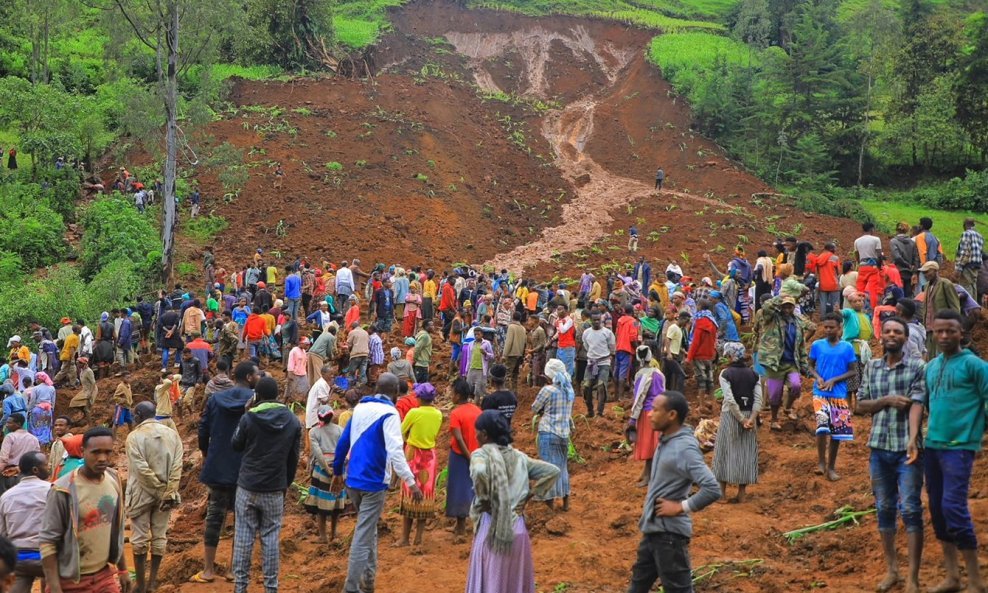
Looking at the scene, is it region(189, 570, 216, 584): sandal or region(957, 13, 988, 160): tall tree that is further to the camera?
region(957, 13, 988, 160): tall tree

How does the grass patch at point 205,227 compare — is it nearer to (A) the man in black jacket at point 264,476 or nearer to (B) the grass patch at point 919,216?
(B) the grass patch at point 919,216

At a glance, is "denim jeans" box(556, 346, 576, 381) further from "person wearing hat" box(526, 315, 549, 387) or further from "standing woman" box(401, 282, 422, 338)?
"standing woman" box(401, 282, 422, 338)

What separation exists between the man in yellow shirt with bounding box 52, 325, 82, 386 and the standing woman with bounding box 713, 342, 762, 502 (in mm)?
14565

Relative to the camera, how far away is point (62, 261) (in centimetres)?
2939

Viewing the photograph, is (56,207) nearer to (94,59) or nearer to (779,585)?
(94,59)

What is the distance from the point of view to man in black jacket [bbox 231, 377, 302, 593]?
732 cm

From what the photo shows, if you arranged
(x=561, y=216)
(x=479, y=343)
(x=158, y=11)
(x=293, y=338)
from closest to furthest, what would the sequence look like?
1. (x=479, y=343)
2. (x=293, y=338)
3. (x=158, y=11)
4. (x=561, y=216)

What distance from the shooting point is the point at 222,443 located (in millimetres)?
8133

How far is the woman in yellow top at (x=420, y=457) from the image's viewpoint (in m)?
9.05

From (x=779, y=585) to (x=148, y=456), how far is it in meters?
5.22

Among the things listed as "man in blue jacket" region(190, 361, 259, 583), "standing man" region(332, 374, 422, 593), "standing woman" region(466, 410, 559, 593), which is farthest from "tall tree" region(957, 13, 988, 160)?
"standing woman" region(466, 410, 559, 593)

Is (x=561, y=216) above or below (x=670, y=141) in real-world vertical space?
below

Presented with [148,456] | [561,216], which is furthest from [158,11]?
[148,456]

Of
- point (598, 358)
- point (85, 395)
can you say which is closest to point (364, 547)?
point (598, 358)
